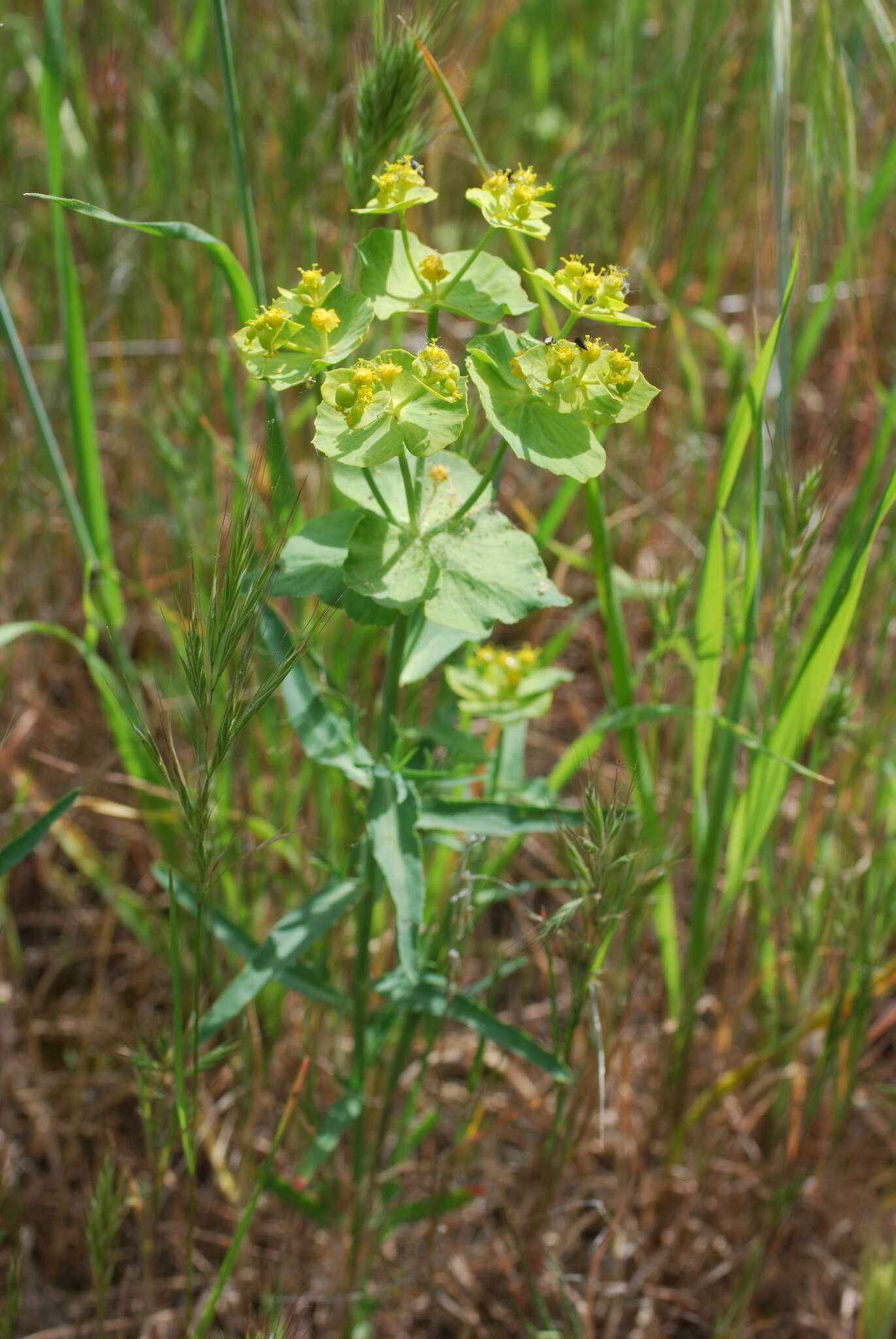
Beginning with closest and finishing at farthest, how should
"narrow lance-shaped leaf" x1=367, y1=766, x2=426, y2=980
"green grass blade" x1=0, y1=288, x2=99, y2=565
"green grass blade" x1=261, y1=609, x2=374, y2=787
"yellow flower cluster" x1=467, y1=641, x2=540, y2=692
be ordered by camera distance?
"narrow lance-shaped leaf" x1=367, y1=766, x2=426, y2=980 → "green grass blade" x1=261, y1=609, x2=374, y2=787 → "green grass blade" x1=0, y1=288, x2=99, y2=565 → "yellow flower cluster" x1=467, y1=641, x2=540, y2=692

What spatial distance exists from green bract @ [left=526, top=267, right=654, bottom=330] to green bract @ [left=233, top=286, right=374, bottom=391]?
7.3 inches

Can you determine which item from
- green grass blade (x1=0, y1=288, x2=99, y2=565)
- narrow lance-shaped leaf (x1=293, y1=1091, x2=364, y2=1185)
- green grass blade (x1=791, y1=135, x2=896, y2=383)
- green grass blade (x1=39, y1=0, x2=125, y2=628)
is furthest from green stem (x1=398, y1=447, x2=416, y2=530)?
green grass blade (x1=791, y1=135, x2=896, y2=383)

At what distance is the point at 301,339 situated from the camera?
1171mm

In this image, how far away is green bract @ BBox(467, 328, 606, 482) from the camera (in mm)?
1111

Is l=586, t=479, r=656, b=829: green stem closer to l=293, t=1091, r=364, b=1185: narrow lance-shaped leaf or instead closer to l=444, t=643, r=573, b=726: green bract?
l=444, t=643, r=573, b=726: green bract

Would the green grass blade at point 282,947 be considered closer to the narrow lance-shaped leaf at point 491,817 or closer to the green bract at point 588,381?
the narrow lance-shaped leaf at point 491,817

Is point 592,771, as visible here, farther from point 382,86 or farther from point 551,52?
point 551,52

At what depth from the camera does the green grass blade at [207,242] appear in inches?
47.6

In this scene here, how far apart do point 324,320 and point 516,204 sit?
247 millimetres

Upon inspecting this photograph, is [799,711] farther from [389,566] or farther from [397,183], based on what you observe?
[397,183]

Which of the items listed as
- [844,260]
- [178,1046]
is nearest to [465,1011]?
[178,1046]

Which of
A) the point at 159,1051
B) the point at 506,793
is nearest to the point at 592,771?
the point at 506,793

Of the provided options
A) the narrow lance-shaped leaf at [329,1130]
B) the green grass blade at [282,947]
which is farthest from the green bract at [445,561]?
the narrow lance-shaped leaf at [329,1130]

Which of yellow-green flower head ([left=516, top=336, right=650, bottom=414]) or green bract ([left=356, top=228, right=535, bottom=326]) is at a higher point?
green bract ([left=356, top=228, right=535, bottom=326])
